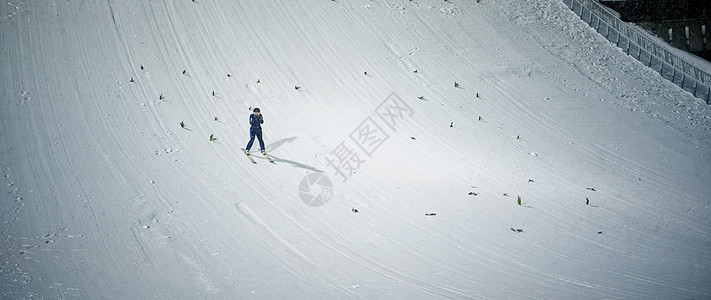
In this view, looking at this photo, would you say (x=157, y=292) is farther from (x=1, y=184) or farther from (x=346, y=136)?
(x=346, y=136)

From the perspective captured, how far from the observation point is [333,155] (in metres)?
12.6

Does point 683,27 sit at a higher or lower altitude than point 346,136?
higher

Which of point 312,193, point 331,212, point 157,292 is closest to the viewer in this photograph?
point 157,292

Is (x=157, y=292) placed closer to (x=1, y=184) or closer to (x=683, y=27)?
(x=1, y=184)

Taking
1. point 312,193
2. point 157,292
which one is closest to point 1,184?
point 157,292

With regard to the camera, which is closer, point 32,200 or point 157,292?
point 157,292

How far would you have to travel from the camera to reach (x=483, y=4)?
20.9 metres

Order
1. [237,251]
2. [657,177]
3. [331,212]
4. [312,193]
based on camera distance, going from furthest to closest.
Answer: [657,177], [312,193], [331,212], [237,251]

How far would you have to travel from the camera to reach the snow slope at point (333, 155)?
8.21 metres

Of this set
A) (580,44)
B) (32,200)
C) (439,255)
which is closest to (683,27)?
(580,44)

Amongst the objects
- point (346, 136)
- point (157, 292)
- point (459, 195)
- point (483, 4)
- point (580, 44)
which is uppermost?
point (483, 4)

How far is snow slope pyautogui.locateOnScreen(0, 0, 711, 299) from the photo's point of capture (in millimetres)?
8211

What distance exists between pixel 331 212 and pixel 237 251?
7.89ft

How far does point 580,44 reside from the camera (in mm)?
18656
